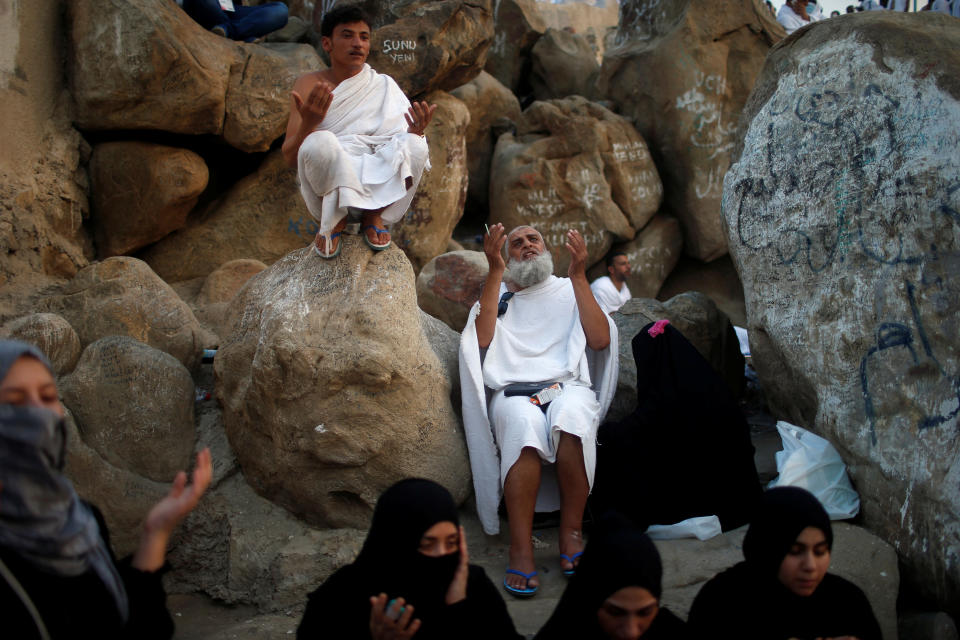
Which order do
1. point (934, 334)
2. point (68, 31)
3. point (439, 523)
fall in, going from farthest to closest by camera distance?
point (68, 31)
point (934, 334)
point (439, 523)

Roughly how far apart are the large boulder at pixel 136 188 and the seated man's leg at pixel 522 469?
3.43 metres

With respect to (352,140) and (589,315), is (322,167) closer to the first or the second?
(352,140)

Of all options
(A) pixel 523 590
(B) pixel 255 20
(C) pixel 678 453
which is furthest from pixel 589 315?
(B) pixel 255 20

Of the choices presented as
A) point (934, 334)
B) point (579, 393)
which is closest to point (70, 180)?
point (579, 393)

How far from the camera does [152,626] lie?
6.70 ft

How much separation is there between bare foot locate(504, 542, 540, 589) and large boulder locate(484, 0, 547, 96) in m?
8.02

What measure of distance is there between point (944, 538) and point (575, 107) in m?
6.16

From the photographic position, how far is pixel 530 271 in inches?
171

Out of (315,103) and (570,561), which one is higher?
→ (315,103)

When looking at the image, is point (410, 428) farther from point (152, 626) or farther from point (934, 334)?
point (934, 334)

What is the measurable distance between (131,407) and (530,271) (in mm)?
2087

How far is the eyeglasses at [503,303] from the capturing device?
14.3ft

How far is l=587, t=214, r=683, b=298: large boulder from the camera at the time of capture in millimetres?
8547

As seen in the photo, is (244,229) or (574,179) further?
(574,179)
